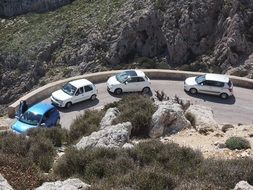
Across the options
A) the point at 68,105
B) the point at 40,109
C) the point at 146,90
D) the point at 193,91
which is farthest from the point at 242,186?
the point at 146,90

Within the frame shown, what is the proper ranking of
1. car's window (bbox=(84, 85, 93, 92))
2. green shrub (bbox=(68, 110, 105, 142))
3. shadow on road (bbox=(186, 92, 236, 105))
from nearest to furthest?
green shrub (bbox=(68, 110, 105, 142))
car's window (bbox=(84, 85, 93, 92))
shadow on road (bbox=(186, 92, 236, 105))

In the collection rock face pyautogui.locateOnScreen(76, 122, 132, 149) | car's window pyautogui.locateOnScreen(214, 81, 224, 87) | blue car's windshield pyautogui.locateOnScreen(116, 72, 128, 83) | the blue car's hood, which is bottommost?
car's window pyautogui.locateOnScreen(214, 81, 224, 87)

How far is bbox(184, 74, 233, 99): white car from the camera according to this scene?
111 ft

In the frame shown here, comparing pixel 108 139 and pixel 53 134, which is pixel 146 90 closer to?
pixel 53 134

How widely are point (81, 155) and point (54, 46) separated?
40690 mm

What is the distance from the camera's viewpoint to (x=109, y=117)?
83.9ft

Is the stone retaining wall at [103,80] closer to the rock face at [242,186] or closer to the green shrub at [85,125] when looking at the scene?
the green shrub at [85,125]

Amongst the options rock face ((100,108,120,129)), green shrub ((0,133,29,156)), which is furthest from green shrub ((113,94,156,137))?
green shrub ((0,133,29,156))

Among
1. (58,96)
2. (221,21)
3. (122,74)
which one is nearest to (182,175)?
(58,96)

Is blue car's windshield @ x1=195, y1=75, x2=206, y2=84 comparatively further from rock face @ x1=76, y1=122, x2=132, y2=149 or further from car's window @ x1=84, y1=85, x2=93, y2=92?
rock face @ x1=76, y1=122, x2=132, y2=149

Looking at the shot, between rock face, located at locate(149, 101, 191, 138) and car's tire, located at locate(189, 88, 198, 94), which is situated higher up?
rock face, located at locate(149, 101, 191, 138)

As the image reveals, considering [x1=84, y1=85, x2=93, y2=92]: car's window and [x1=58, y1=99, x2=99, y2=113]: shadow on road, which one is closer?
[x1=58, y1=99, x2=99, y2=113]: shadow on road

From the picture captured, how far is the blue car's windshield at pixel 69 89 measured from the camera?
108ft

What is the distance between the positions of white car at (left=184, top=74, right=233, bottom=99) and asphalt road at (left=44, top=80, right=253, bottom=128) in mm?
389
